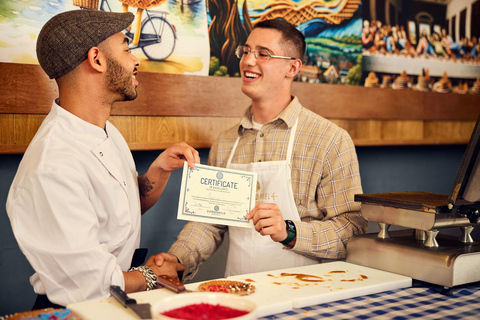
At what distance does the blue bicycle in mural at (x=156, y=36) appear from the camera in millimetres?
2785

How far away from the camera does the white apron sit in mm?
2357

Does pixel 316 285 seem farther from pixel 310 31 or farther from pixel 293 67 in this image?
pixel 310 31

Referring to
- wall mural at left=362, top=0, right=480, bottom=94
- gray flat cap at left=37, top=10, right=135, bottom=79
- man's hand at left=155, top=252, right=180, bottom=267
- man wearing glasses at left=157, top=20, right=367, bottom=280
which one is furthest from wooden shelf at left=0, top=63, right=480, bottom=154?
man's hand at left=155, top=252, right=180, bottom=267

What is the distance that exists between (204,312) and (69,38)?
1305mm

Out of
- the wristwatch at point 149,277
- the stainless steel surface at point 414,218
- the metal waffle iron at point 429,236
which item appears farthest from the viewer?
the wristwatch at point 149,277

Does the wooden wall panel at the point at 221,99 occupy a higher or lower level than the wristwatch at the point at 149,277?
higher

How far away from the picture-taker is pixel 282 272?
180 centimetres

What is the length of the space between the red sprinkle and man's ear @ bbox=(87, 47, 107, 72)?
122 cm

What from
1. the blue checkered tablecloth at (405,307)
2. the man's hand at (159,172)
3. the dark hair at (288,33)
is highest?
the dark hair at (288,33)

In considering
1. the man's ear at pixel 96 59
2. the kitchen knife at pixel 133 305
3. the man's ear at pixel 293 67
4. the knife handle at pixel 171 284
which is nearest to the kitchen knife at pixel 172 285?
the knife handle at pixel 171 284

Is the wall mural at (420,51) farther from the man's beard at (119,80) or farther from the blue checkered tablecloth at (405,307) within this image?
the blue checkered tablecloth at (405,307)

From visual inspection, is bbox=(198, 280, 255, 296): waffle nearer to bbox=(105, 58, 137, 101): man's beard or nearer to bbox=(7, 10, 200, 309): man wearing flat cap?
bbox=(7, 10, 200, 309): man wearing flat cap

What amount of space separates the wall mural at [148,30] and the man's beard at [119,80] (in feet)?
2.16

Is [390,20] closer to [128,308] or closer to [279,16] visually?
[279,16]
